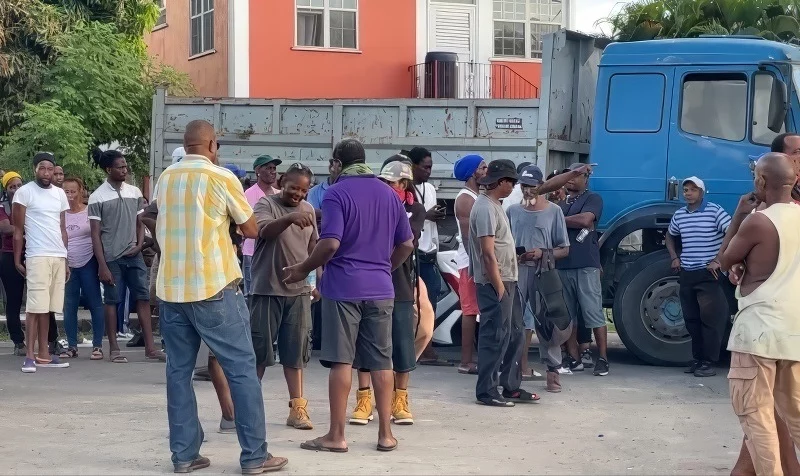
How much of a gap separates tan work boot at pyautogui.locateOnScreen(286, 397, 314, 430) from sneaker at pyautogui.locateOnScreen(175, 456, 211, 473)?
111 centimetres

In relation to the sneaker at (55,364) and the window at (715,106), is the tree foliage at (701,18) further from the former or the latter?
the sneaker at (55,364)

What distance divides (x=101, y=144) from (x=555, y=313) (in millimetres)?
13167

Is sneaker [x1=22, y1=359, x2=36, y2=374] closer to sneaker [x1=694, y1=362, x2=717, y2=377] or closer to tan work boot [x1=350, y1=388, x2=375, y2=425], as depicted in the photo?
tan work boot [x1=350, y1=388, x2=375, y2=425]

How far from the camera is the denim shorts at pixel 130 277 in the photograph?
420 inches

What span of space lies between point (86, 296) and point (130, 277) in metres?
0.46

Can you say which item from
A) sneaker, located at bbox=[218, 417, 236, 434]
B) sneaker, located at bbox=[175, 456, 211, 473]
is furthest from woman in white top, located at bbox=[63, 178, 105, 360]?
sneaker, located at bbox=[175, 456, 211, 473]

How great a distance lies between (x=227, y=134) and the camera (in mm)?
12531

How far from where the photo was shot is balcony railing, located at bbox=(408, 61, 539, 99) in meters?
22.7

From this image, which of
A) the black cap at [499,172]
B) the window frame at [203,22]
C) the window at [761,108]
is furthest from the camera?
the window frame at [203,22]

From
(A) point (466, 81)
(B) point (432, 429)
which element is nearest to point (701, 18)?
(A) point (466, 81)

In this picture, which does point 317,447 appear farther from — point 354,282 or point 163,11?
point 163,11

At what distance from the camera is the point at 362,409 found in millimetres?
7664

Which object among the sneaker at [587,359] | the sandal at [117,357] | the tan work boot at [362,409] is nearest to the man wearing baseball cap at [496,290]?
the tan work boot at [362,409]

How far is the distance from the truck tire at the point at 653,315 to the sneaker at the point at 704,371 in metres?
0.36
